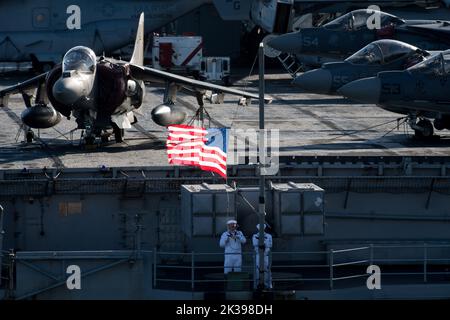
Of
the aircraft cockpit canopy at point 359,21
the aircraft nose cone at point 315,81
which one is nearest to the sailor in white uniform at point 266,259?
the aircraft nose cone at point 315,81

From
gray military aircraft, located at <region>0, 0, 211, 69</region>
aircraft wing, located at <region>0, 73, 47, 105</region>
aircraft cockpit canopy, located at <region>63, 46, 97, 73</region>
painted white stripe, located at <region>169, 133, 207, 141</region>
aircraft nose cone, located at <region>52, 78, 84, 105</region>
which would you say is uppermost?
gray military aircraft, located at <region>0, 0, 211, 69</region>

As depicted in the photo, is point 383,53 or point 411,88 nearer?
point 411,88

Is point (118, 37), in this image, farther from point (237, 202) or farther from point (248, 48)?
point (237, 202)

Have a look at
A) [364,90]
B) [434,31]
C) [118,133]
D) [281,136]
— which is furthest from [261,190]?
[434,31]

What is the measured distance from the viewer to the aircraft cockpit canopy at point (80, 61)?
31.1 metres

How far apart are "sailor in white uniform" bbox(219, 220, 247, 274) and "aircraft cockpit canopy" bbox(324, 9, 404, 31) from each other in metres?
24.5

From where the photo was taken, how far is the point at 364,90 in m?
31.3

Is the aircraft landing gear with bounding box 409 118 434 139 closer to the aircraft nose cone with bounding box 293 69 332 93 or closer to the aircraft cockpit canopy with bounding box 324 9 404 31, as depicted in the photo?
the aircraft nose cone with bounding box 293 69 332 93

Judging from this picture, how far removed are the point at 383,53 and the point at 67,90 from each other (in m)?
10.1

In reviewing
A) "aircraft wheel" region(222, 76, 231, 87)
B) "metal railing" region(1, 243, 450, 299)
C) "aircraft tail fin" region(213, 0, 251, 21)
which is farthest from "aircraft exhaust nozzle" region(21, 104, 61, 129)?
"aircraft tail fin" region(213, 0, 251, 21)

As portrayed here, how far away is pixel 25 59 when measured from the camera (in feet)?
171

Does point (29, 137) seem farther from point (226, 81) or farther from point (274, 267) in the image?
point (226, 81)

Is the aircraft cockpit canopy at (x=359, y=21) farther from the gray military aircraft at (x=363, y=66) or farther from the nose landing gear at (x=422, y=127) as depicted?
the nose landing gear at (x=422, y=127)

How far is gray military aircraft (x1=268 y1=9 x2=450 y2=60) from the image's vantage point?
42000mm
